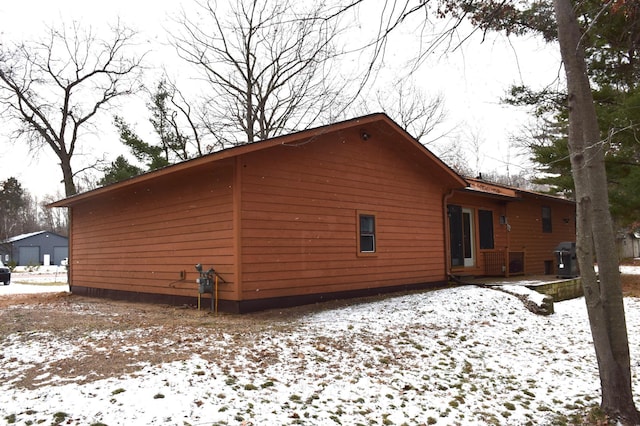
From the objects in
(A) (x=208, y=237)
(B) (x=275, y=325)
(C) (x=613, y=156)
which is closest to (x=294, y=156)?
(A) (x=208, y=237)

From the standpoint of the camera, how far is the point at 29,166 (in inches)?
1037

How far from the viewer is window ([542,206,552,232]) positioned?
1680cm

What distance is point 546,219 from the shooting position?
1697cm

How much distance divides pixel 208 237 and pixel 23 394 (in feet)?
15.9

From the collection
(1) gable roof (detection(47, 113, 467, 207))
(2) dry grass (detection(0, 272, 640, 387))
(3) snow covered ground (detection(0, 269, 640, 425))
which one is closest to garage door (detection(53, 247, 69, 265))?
(1) gable roof (detection(47, 113, 467, 207))

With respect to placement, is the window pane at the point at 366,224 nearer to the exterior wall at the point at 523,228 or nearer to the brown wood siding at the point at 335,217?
the brown wood siding at the point at 335,217

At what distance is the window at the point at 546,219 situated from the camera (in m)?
16.8

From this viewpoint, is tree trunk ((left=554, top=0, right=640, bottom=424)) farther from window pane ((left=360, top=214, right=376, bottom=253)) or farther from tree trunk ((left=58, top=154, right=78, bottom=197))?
tree trunk ((left=58, top=154, right=78, bottom=197))

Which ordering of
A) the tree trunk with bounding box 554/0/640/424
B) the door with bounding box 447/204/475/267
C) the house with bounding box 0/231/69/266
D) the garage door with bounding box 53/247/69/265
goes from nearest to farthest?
the tree trunk with bounding box 554/0/640/424 < the door with bounding box 447/204/475/267 < the house with bounding box 0/231/69/266 < the garage door with bounding box 53/247/69/265

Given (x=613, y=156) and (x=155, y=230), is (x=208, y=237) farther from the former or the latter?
(x=613, y=156)

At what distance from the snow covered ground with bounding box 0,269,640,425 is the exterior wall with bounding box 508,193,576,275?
7788mm

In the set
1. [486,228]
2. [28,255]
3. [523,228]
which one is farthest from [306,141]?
[28,255]

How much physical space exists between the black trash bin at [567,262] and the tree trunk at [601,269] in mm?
8058

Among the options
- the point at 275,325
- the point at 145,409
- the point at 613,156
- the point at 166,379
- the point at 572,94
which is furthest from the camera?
the point at 613,156
